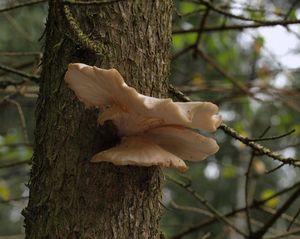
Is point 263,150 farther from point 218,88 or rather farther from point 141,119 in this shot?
point 218,88

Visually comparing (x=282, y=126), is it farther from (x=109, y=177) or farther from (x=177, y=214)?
(x=177, y=214)

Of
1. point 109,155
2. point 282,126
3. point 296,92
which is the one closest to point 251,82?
point 296,92

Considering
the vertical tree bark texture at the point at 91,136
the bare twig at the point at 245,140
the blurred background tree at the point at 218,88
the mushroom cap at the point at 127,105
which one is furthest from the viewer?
the blurred background tree at the point at 218,88

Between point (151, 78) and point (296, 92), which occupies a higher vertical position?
point (151, 78)

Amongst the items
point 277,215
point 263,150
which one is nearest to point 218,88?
point 277,215

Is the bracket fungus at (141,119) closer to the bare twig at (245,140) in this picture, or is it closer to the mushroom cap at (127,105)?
the mushroom cap at (127,105)

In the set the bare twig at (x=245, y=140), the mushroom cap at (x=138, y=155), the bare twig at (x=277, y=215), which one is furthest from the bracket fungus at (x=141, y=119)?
the bare twig at (x=277, y=215)
